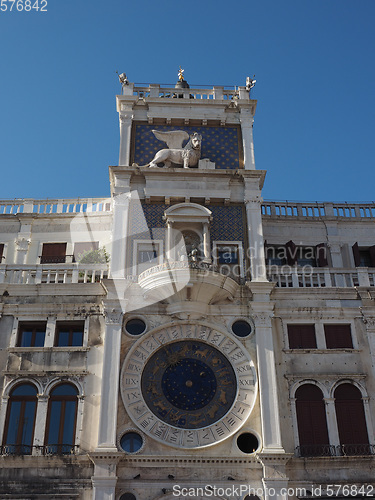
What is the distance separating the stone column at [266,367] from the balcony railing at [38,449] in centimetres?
648

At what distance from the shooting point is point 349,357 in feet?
74.9

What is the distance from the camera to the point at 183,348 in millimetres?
22781

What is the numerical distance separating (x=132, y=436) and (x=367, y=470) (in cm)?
802

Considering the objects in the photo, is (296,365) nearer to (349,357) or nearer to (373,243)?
(349,357)

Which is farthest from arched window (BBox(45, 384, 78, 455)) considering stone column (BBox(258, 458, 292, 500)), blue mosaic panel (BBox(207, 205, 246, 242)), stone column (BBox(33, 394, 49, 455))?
blue mosaic panel (BBox(207, 205, 246, 242))

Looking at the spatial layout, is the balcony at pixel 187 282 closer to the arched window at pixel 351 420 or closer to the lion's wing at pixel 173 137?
the arched window at pixel 351 420

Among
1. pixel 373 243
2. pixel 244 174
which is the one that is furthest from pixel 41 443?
pixel 373 243

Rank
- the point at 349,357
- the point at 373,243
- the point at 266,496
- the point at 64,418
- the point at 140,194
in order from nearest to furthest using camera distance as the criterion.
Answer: the point at 266,496
the point at 64,418
the point at 349,357
the point at 140,194
the point at 373,243

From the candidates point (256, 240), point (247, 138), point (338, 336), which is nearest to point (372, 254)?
point (338, 336)

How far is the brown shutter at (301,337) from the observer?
2313 centimetres

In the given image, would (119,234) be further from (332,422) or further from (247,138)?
(332,422)

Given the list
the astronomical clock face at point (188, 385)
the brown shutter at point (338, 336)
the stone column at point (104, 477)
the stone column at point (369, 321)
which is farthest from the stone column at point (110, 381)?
the stone column at point (369, 321)

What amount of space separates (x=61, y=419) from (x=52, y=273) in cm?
589

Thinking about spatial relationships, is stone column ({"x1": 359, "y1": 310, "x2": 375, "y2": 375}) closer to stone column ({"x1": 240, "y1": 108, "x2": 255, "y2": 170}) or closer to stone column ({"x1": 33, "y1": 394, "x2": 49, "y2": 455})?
stone column ({"x1": 240, "y1": 108, "x2": 255, "y2": 170})
